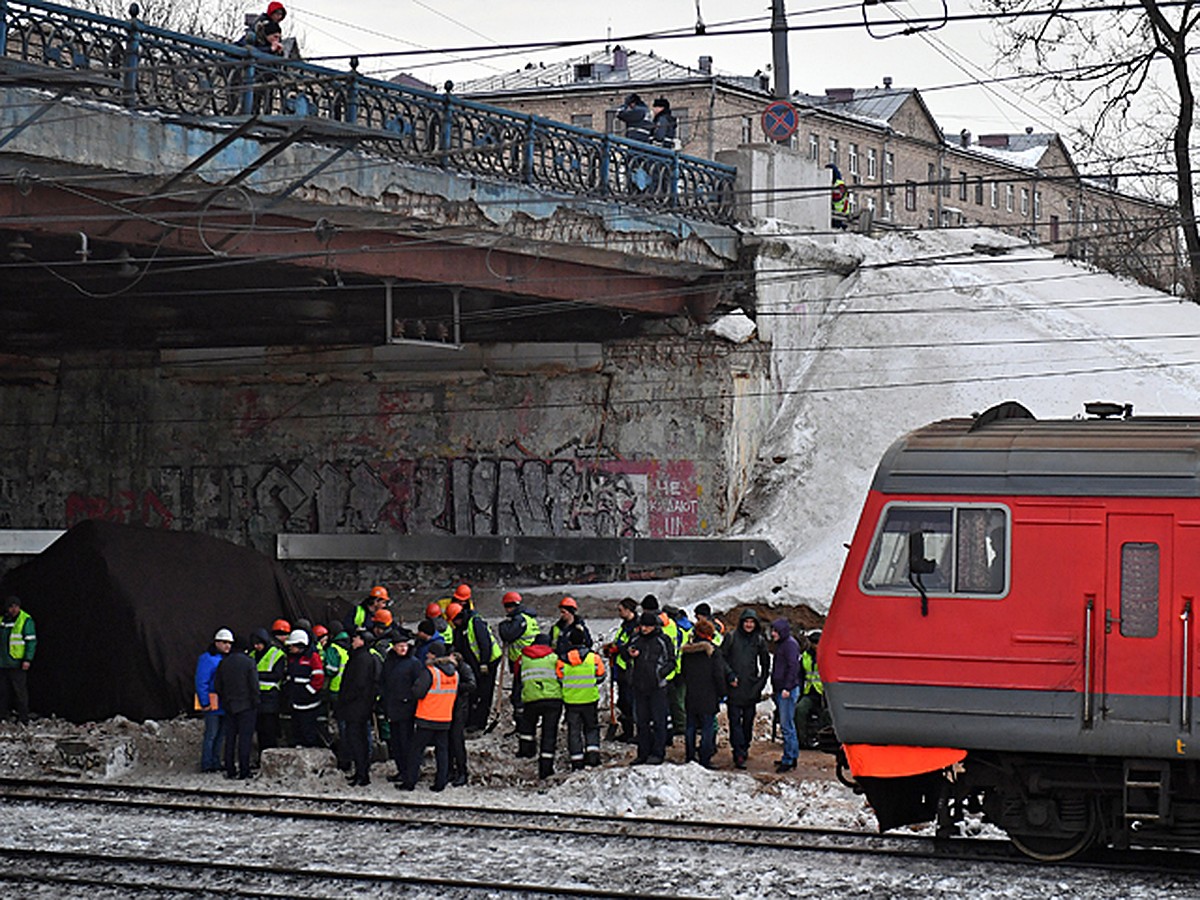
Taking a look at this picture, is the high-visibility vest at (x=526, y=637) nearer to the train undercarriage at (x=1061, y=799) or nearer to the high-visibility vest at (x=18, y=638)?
the high-visibility vest at (x=18, y=638)

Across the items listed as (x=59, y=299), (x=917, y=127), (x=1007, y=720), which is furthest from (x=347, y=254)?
(x=917, y=127)

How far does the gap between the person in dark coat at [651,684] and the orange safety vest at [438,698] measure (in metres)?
1.87

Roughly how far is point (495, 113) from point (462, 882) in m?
12.8

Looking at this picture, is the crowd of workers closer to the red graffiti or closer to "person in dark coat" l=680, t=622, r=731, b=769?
"person in dark coat" l=680, t=622, r=731, b=769

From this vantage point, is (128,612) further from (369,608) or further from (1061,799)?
(1061,799)

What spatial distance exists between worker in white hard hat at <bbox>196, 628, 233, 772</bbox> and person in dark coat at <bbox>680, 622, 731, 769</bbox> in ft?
15.4

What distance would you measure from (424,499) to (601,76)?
38866mm

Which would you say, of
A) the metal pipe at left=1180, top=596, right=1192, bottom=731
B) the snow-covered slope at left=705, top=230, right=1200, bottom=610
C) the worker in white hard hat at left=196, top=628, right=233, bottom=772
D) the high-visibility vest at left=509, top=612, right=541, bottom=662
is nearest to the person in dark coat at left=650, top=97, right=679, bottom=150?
the snow-covered slope at left=705, top=230, right=1200, bottom=610

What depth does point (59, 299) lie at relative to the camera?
24.9 metres

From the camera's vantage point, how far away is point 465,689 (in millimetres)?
16328

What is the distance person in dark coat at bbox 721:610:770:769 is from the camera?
54.4 ft

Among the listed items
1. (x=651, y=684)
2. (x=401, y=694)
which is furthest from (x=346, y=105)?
(x=651, y=684)

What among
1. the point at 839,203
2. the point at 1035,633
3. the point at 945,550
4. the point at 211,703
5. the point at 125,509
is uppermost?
the point at 839,203

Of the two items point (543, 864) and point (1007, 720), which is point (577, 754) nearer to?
point (543, 864)
